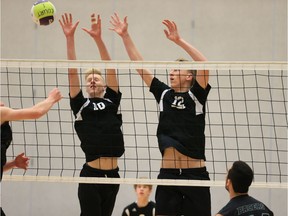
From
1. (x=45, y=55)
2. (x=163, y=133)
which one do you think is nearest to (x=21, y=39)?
(x=45, y=55)

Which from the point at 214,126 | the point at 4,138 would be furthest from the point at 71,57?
the point at 214,126

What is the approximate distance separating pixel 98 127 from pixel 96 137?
0.11 m

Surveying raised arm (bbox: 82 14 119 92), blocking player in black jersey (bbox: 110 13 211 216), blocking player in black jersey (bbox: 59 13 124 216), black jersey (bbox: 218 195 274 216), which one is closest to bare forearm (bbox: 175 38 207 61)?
blocking player in black jersey (bbox: 110 13 211 216)

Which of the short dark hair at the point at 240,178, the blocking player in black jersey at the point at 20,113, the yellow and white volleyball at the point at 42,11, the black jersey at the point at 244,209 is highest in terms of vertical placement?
the yellow and white volleyball at the point at 42,11

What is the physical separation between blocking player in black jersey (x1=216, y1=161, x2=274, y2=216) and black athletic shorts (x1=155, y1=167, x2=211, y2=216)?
908mm

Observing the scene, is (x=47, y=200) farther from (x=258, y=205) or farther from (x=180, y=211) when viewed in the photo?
(x=258, y=205)

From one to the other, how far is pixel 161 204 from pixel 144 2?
6007 millimetres

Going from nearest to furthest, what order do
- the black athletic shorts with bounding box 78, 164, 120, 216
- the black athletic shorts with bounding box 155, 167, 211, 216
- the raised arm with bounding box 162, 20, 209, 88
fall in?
the black athletic shorts with bounding box 155, 167, 211, 216, the raised arm with bounding box 162, 20, 209, 88, the black athletic shorts with bounding box 78, 164, 120, 216

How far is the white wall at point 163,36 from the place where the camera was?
1109cm

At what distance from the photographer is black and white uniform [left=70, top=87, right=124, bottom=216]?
6.30 metres

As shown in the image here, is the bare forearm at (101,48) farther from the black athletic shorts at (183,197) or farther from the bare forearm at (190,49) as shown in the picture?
the black athletic shorts at (183,197)

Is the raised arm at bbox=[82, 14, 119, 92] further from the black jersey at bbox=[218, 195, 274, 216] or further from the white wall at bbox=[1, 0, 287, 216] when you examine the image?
the white wall at bbox=[1, 0, 287, 216]

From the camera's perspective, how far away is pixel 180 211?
5977 mm

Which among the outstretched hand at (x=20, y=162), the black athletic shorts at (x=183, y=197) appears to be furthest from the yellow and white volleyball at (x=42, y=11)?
the black athletic shorts at (x=183, y=197)
